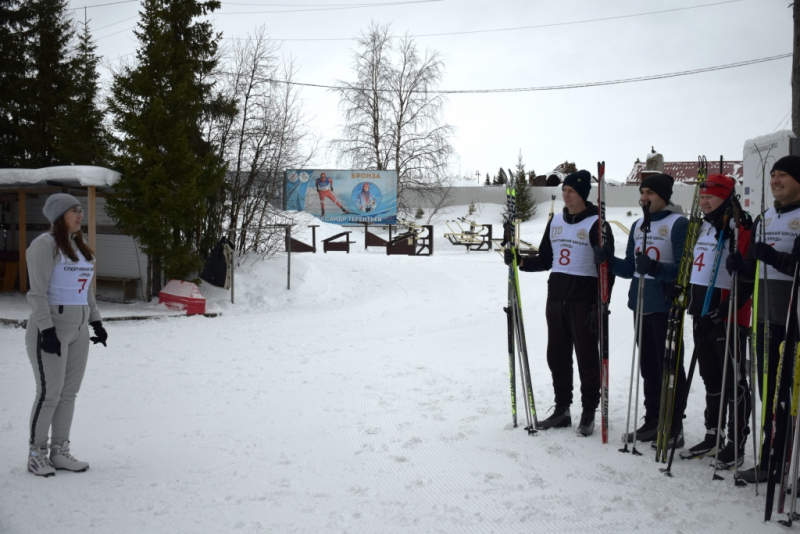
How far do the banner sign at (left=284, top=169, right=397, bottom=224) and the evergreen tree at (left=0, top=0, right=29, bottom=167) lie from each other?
1292 centimetres

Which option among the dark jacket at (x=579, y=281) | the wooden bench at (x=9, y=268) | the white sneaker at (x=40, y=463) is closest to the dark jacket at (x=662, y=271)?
the dark jacket at (x=579, y=281)

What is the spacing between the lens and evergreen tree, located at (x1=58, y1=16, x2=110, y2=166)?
13.8m

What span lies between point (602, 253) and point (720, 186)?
834 millimetres

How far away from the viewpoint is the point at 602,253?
4258mm

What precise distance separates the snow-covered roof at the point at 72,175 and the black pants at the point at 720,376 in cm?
964

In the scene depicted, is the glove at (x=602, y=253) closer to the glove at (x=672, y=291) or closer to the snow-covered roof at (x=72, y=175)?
the glove at (x=672, y=291)

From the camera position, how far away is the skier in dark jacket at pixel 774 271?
339 centimetres

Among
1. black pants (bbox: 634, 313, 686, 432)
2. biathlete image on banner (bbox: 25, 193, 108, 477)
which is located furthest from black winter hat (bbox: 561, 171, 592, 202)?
biathlete image on banner (bbox: 25, 193, 108, 477)

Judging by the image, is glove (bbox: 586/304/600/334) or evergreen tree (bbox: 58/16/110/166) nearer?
glove (bbox: 586/304/600/334)

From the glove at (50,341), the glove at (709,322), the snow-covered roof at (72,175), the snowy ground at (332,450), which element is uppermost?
the snow-covered roof at (72,175)

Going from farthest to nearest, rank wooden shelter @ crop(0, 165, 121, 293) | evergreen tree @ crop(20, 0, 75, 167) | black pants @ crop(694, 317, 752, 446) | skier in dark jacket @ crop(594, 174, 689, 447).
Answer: evergreen tree @ crop(20, 0, 75, 167)
wooden shelter @ crop(0, 165, 121, 293)
skier in dark jacket @ crop(594, 174, 689, 447)
black pants @ crop(694, 317, 752, 446)

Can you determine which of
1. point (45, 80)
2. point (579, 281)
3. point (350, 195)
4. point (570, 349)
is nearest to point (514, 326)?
point (570, 349)

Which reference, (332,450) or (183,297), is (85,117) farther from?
(332,450)

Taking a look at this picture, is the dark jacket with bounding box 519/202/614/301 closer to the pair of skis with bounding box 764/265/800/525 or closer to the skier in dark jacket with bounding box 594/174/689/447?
the skier in dark jacket with bounding box 594/174/689/447
